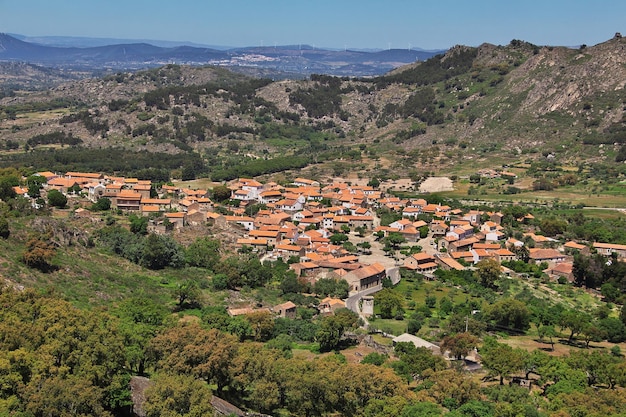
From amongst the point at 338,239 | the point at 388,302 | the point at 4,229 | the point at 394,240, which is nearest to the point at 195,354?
the point at 388,302

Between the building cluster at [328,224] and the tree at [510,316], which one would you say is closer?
the tree at [510,316]

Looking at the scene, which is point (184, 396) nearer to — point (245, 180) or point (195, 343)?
point (195, 343)

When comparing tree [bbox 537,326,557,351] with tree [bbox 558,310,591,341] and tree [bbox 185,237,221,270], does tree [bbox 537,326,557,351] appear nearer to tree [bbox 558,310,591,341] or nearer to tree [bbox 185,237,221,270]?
tree [bbox 558,310,591,341]

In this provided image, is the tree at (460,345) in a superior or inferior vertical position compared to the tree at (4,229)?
inferior

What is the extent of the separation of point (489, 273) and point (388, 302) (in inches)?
442

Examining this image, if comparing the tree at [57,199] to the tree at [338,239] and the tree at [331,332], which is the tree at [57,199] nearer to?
the tree at [338,239]

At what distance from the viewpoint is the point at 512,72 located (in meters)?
140

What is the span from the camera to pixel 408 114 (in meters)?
143

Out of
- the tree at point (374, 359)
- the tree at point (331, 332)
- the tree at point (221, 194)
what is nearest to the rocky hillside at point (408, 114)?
the tree at point (221, 194)

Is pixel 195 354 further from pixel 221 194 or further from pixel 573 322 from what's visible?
pixel 221 194

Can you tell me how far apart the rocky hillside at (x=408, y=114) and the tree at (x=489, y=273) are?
176 ft

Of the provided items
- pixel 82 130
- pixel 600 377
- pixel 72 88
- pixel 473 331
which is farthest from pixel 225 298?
pixel 72 88

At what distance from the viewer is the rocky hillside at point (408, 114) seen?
114m

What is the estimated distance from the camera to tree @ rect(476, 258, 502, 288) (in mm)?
51562
